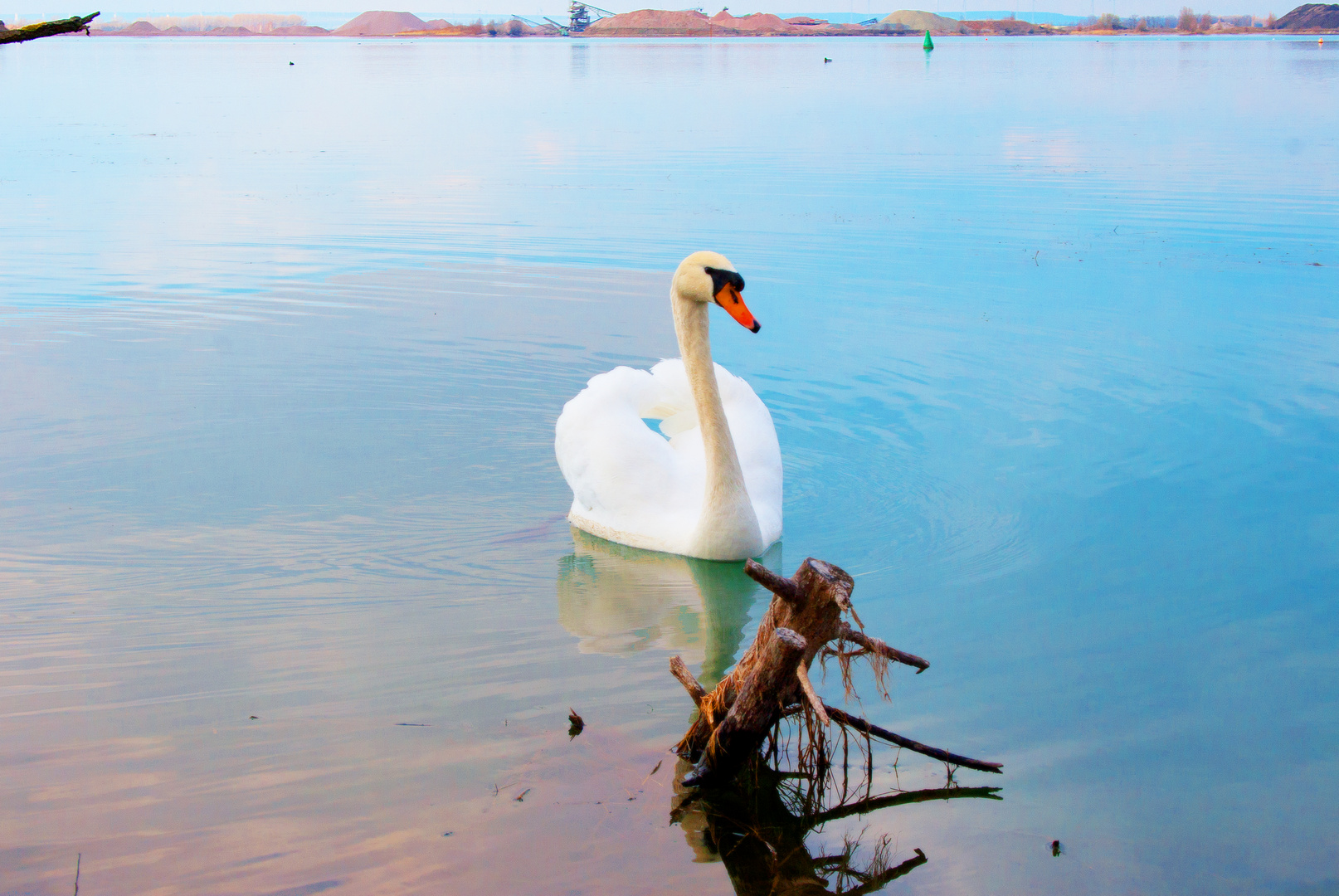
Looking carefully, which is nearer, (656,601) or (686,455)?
(656,601)


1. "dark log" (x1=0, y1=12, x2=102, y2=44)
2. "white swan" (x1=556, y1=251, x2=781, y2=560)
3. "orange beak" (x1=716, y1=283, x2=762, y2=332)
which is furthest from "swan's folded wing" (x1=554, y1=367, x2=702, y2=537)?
"dark log" (x1=0, y1=12, x2=102, y2=44)

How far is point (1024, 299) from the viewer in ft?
38.8

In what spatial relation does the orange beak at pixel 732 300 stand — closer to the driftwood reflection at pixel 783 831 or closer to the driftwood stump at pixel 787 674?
the driftwood stump at pixel 787 674

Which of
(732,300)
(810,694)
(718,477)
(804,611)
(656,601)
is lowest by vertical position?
(656,601)

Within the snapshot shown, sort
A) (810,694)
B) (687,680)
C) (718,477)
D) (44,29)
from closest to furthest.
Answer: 1. (44,29)
2. (810,694)
3. (687,680)
4. (718,477)

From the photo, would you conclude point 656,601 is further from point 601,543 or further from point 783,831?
point 783,831

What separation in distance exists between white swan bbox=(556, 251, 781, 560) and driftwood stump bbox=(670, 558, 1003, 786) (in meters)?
2.04

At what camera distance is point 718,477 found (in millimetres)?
6145

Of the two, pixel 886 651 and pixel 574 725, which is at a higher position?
pixel 886 651

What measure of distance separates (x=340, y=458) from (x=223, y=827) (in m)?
3.97

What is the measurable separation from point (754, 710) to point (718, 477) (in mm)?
2372

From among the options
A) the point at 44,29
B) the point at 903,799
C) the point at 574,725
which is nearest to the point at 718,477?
the point at 574,725

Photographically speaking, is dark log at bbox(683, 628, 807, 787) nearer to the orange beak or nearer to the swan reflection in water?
the swan reflection in water

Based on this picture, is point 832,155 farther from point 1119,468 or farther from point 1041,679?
point 1041,679
